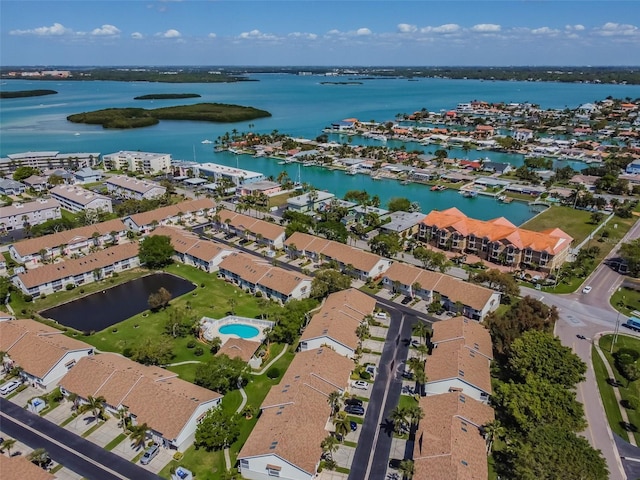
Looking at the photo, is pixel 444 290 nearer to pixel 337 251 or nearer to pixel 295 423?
pixel 337 251

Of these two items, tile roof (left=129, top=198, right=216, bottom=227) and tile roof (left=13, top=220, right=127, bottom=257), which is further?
tile roof (left=129, top=198, right=216, bottom=227)

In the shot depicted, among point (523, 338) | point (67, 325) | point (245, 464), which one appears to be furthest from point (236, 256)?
point (523, 338)

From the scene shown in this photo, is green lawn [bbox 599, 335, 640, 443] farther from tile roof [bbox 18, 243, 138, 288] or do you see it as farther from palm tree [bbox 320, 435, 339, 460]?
tile roof [bbox 18, 243, 138, 288]

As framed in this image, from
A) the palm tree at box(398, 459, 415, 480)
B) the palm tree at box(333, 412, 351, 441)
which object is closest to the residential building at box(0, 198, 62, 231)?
the palm tree at box(333, 412, 351, 441)

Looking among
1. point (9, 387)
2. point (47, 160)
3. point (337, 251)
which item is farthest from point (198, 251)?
point (47, 160)

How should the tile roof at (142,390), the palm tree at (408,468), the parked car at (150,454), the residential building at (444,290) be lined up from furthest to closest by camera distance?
the residential building at (444,290), the tile roof at (142,390), the parked car at (150,454), the palm tree at (408,468)

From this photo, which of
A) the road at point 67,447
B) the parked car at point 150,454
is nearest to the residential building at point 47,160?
the road at point 67,447

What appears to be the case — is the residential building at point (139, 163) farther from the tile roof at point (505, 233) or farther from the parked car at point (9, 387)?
the parked car at point (9, 387)
